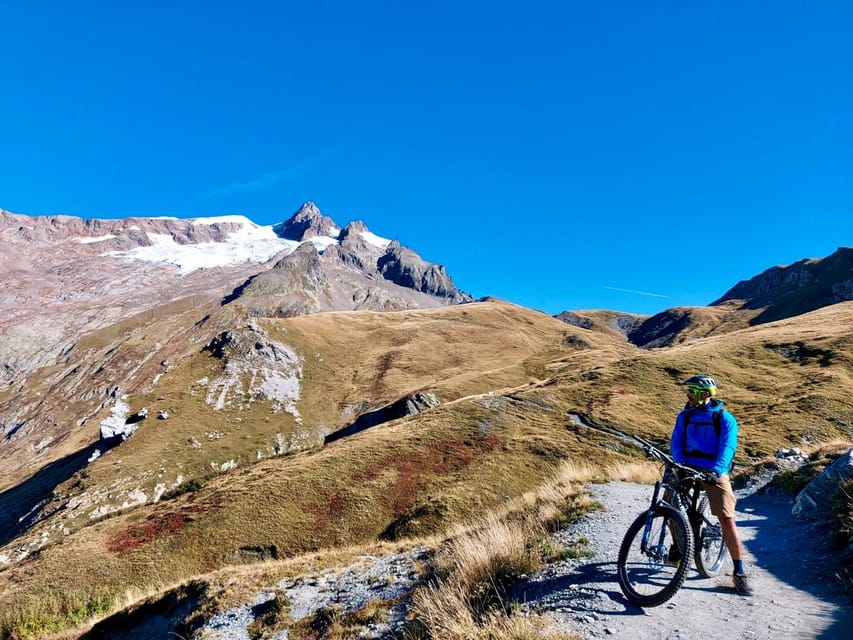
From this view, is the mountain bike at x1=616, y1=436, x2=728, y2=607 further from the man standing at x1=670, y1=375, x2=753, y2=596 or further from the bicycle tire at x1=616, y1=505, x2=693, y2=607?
the man standing at x1=670, y1=375, x2=753, y2=596

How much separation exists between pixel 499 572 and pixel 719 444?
5.69 meters

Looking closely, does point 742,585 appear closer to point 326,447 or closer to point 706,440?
point 706,440

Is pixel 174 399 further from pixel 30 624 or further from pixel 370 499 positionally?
pixel 30 624

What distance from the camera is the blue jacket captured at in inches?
366

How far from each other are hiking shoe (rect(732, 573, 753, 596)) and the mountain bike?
0.57 metres

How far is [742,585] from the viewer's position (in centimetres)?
884

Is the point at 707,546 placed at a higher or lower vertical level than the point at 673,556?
lower

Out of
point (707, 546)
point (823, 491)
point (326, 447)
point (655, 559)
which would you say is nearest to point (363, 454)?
point (326, 447)

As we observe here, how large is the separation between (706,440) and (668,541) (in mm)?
2232

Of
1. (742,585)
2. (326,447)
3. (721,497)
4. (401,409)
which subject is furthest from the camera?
(401,409)

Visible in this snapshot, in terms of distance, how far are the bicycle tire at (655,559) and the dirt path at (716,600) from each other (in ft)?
1.00

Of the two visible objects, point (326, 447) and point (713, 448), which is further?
point (326, 447)

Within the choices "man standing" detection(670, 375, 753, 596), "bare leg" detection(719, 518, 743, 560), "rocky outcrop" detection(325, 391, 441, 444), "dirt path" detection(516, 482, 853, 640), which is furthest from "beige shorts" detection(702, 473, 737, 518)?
"rocky outcrop" detection(325, 391, 441, 444)

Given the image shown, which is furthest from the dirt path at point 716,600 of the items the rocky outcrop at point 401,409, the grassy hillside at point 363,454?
the rocky outcrop at point 401,409
